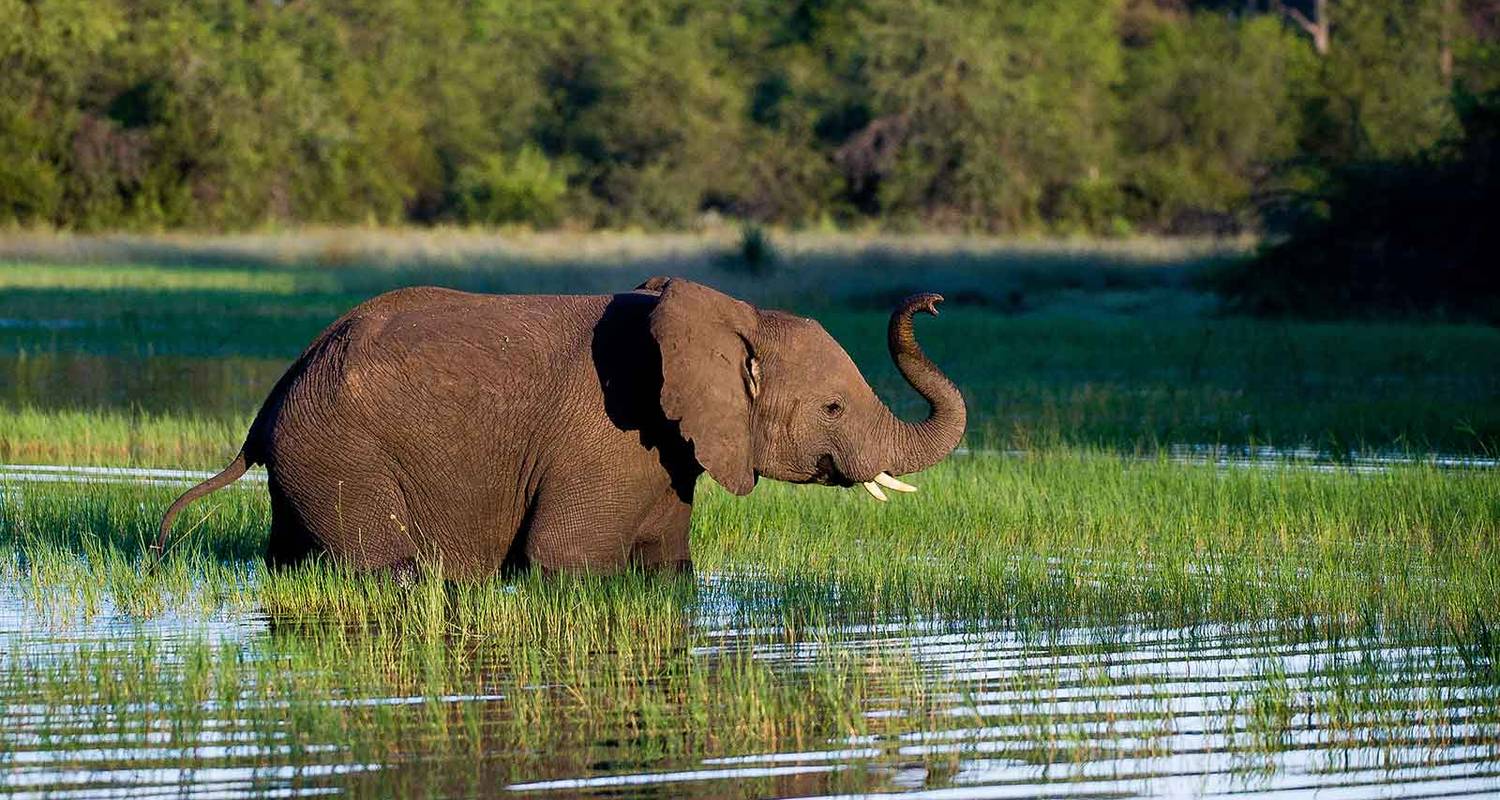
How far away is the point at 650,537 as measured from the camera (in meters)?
8.89

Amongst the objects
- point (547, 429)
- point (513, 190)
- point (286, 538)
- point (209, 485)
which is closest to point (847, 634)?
point (547, 429)

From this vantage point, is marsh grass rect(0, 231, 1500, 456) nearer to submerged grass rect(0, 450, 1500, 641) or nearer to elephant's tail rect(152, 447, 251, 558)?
submerged grass rect(0, 450, 1500, 641)

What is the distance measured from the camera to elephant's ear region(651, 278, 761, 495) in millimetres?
8305

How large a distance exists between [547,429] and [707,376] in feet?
2.33

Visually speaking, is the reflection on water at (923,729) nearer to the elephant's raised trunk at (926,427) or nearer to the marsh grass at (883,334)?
the elephant's raised trunk at (926,427)

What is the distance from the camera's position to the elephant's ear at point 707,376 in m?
8.30

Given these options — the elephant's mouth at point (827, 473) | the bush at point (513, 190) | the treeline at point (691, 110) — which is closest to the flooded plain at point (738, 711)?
the elephant's mouth at point (827, 473)

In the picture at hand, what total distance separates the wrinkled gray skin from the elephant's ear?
0.01 m

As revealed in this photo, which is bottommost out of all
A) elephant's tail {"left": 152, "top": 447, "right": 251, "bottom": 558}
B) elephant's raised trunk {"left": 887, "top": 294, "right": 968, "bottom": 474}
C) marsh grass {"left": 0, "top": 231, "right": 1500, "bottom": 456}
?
elephant's tail {"left": 152, "top": 447, "right": 251, "bottom": 558}

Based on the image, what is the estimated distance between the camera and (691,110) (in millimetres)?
53125

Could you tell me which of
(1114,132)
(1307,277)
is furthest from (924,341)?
(1114,132)

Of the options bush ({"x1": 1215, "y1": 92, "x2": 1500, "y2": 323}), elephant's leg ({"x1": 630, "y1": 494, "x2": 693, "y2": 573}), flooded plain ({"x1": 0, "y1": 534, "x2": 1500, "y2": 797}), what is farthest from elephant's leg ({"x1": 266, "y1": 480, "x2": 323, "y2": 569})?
bush ({"x1": 1215, "y1": 92, "x2": 1500, "y2": 323})

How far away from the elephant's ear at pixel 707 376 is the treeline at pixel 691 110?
3054 centimetres

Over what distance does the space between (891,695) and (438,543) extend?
96.2 inches
